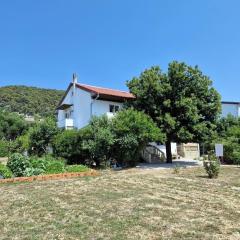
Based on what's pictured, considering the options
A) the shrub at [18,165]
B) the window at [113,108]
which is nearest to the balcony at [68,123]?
the window at [113,108]

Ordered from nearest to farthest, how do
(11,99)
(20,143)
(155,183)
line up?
(155,183) < (20,143) < (11,99)

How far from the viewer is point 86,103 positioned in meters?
33.7

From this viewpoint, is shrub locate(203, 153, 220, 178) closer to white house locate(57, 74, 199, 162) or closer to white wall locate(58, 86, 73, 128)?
white house locate(57, 74, 199, 162)

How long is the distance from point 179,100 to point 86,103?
426 inches

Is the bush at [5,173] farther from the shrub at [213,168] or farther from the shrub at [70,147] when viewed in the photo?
the shrub at [213,168]

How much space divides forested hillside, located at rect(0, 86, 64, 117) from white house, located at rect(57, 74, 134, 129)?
1743 inches

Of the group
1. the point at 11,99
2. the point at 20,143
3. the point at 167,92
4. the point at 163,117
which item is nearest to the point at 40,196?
the point at 163,117

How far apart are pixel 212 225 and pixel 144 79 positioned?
821 inches

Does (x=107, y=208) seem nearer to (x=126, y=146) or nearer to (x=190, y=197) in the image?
(x=190, y=197)

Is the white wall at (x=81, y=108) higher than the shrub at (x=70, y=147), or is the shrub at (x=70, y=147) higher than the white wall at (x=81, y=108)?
the white wall at (x=81, y=108)

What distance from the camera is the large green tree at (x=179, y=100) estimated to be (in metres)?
25.9

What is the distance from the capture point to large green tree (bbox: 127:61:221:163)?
25906 mm

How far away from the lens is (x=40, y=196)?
38.8ft

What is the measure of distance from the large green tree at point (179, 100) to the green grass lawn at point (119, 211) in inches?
444
